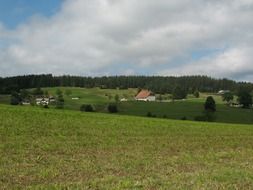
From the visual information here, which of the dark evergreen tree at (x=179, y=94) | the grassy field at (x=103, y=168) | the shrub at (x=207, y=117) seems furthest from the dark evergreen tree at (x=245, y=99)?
the grassy field at (x=103, y=168)

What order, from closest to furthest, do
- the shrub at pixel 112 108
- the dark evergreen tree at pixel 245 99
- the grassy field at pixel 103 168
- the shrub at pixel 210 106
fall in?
the grassy field at pixel 103 168, the shrub at pixel 112 108, the shrub at pixel 210 106, the dark evergreen tree at pixel 245 99

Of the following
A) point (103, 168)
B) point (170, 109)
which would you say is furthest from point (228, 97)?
point (103, 168)

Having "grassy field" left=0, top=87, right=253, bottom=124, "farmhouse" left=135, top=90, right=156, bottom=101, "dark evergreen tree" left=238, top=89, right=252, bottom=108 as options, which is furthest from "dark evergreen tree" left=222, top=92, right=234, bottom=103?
"farmhouse" left=135, top=90, right=156, bottom=101

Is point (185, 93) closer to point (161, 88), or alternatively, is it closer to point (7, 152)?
point (161, 88)

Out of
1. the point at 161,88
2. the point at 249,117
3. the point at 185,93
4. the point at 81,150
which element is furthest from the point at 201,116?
the point at 81,150


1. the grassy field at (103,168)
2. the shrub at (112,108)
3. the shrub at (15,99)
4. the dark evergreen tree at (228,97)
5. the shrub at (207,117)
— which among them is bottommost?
the shrub at (207,117)

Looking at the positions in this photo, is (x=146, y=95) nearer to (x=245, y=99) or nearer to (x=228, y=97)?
(x=228, y=97)

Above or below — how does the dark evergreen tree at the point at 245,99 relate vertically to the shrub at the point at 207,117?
above

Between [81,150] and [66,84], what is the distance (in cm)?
16674

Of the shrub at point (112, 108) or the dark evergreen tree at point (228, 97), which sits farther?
the dark evergreen tree at point (228, 97)

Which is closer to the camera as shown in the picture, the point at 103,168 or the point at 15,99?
the point at 103,168

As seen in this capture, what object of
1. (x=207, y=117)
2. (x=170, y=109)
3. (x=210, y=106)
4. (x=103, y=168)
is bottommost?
(x=207, y=117)

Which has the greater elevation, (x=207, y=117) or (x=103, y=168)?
(x=103, y=168)

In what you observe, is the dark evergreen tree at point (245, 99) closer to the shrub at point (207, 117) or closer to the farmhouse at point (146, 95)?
the shrub at point (207, 117)
